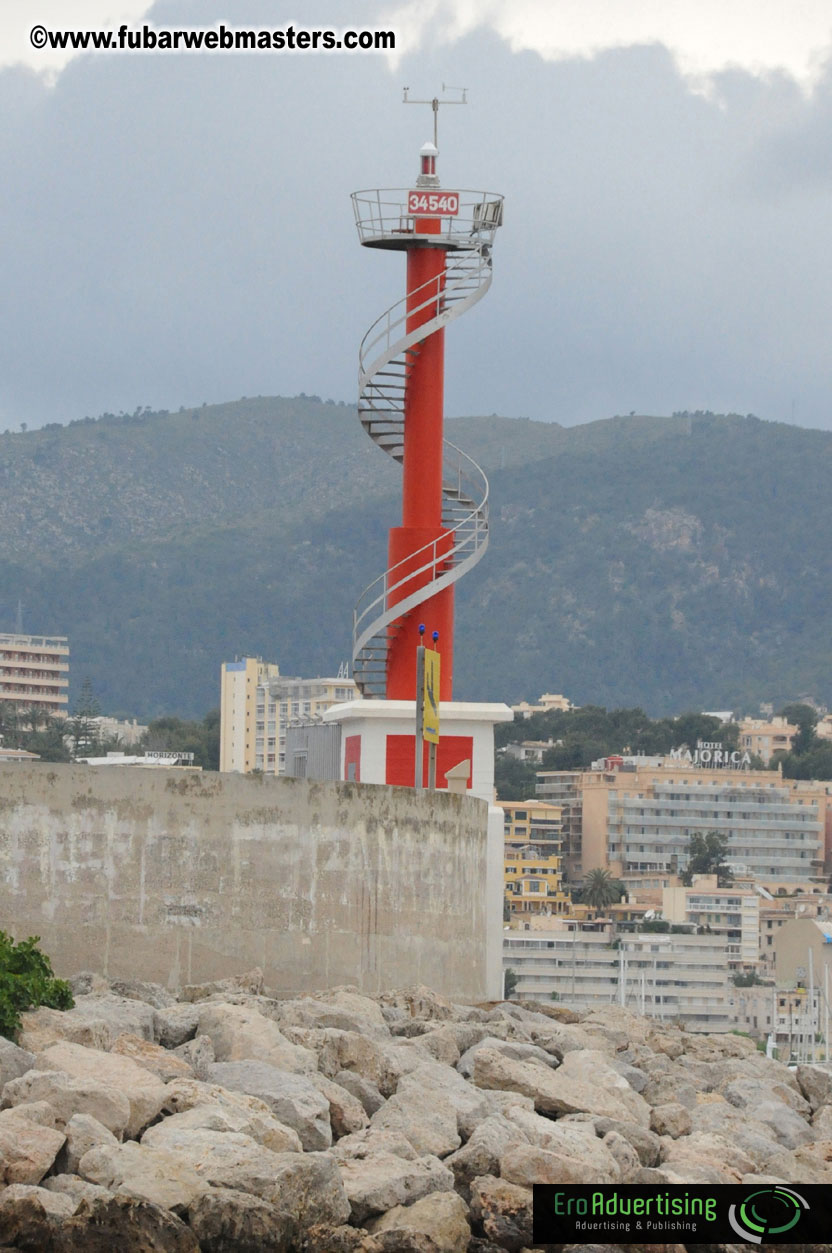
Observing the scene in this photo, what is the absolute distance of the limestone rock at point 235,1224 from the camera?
47.7ft

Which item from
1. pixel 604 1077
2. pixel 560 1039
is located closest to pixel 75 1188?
pixel 604 1077

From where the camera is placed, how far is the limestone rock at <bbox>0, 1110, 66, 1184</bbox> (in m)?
14.8

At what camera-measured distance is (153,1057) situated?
17375 mm

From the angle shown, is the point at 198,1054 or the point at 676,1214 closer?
the point at 676,1214

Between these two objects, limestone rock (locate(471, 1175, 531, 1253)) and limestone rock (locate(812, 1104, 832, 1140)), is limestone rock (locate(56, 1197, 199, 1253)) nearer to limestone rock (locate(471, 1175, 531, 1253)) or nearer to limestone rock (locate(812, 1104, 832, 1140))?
limestone rock (locate(471, 1175, 531, 1253))

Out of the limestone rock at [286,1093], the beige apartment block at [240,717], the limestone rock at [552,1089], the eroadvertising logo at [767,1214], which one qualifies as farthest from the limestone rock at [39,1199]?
the beige apartment block at [240,717]

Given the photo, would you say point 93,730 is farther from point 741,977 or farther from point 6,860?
point 6,860

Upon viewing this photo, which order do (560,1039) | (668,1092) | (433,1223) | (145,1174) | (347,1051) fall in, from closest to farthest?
(145,1174) < (433,1223) < (347,1051) < (668,1092) < (560,1039)

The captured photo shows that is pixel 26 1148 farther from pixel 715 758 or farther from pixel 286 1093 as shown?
pixel 715 758

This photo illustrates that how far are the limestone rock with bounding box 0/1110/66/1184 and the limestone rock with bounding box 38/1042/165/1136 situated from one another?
841mm

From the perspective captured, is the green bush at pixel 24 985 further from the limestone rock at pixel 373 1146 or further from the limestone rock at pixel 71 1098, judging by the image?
the limestone rock at pixel 373 1146

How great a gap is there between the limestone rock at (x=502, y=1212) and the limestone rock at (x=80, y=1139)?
91.5 inches

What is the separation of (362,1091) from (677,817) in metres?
154

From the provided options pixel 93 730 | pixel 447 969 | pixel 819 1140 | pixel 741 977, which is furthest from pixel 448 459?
pixel 93 730
